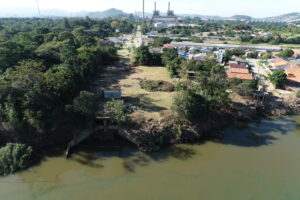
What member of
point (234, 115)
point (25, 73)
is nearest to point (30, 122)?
point (25, 73)

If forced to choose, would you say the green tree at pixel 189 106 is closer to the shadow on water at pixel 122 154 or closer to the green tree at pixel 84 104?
the shadow on water at pixel 122 154

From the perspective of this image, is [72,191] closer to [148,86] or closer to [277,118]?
[148,86]

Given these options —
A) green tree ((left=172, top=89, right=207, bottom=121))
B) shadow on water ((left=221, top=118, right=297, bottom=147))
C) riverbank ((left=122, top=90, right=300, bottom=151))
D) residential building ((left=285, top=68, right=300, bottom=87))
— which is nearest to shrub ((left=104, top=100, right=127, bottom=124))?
riverbank ((left=122, top=90, right=300, bottom=151))

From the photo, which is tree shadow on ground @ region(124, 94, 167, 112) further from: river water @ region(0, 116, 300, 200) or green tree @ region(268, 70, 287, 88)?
green tree @ region(268, 70, 287, 88)

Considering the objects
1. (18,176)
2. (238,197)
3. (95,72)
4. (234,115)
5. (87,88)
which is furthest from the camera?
(95,72)

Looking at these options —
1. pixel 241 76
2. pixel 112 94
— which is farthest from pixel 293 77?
pixel 112 94

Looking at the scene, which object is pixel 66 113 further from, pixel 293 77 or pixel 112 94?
pixel 293 77

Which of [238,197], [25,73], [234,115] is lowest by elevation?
[238,197]
